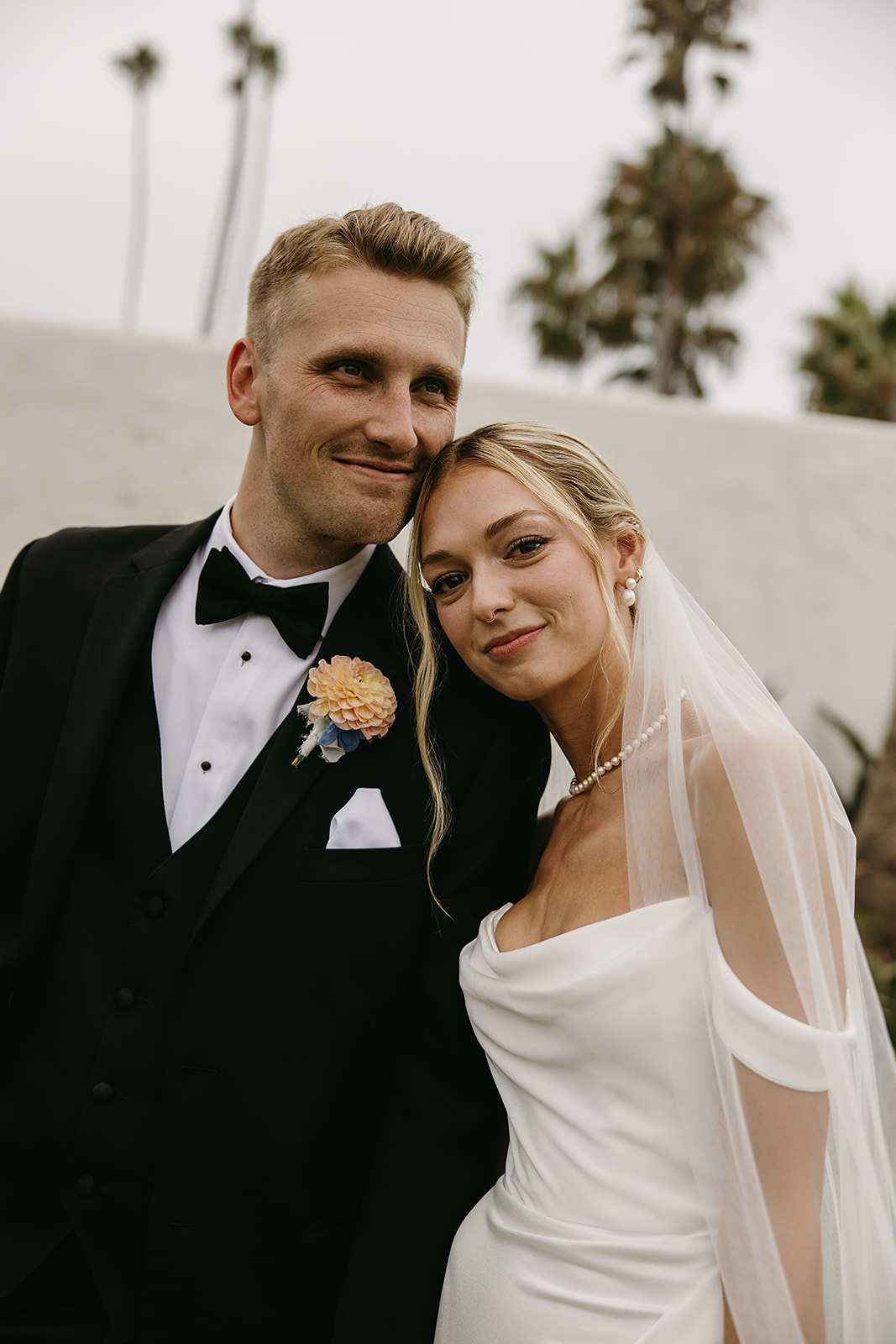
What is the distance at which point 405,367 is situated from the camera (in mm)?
1963

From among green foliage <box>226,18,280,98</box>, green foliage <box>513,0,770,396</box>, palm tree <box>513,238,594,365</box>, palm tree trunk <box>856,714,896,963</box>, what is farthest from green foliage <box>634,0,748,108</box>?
palm tree trunk <box>856,714,896,963</box>

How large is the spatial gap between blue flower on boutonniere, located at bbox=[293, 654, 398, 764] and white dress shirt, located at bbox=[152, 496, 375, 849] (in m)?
0.05

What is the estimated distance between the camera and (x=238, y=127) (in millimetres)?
18719

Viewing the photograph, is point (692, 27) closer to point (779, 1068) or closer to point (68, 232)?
point (68, 232)

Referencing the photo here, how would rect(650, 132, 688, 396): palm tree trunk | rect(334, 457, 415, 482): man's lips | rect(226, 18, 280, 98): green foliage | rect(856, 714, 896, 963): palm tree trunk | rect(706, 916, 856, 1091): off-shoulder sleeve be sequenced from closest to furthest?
rect(706, 916, 856, 1091): off-shoulder sleeve < rect(334, 457, 415, 482): man's lips < rect(856, 714, 896, 963): palm tree trunk < rect(650, 132, 688, 396): palm tree trunk < rect(226, 18, 280, 98): green foliage

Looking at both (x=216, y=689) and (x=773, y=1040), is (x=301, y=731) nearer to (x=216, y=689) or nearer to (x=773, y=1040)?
(x=216, y=689)

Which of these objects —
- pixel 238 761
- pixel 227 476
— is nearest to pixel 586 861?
pixel 238 761

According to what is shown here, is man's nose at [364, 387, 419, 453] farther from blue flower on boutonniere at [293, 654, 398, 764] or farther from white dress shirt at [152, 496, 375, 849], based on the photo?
blue flower on boutonniere at [293, 654, 398, 764]

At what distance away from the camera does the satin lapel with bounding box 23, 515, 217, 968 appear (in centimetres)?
187

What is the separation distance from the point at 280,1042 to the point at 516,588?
97 centimetres

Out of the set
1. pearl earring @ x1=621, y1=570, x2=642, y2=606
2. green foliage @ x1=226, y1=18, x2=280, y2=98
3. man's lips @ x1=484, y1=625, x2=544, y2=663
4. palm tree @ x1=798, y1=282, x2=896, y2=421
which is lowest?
man's lips @ x1=484, y1=625, x2=544, y2=663

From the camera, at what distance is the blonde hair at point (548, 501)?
192 centimetres

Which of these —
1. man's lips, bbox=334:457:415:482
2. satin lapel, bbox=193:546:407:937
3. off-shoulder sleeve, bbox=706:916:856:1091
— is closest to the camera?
off-shoulder sleeve, bbox=706:916:856:1091

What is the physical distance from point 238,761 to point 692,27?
46.6 feet
